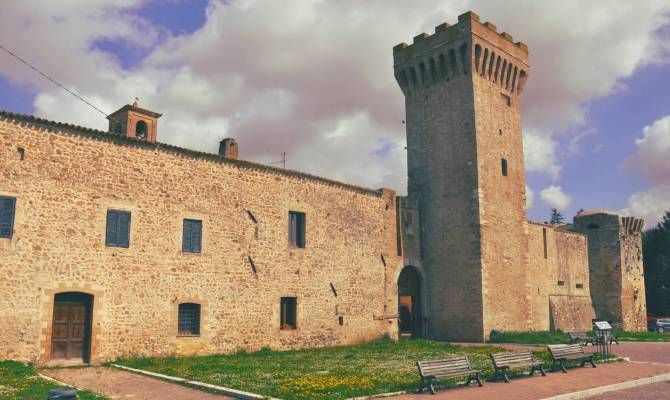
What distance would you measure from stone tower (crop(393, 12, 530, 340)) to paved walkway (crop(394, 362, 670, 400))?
1073 cm

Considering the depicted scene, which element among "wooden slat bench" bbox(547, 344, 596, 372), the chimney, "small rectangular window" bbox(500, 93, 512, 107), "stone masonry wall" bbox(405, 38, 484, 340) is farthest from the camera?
"small rectangular window" bbox(500, 93, 512, 107)

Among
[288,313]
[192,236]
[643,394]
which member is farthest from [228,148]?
[643,394]

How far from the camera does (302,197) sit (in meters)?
23.5

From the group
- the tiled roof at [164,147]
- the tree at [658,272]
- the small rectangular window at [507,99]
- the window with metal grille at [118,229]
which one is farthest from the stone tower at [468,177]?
the tree at [658,272]

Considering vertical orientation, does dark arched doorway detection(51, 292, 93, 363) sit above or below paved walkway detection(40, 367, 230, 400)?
above

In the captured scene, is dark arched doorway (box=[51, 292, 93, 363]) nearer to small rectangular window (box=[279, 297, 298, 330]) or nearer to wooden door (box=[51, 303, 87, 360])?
wooden door (box=[51, 303, 87, 360])

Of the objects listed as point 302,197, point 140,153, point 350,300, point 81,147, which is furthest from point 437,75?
point 81,147

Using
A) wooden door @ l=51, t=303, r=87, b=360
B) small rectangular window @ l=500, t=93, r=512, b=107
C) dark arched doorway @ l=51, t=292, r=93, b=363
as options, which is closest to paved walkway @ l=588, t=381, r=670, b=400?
dark arched doorway @ l=51, t=292, r=93, b=363

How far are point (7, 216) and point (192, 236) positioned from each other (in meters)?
5.90

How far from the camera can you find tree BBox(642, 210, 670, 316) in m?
45.9

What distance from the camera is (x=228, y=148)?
74.9 feet

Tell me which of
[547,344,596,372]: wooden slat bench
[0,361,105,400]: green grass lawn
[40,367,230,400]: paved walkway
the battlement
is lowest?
[40,367,230,400]: paved walkway

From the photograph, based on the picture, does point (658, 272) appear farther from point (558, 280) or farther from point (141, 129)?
point (141, 129)

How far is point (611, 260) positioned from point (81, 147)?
110 ft
